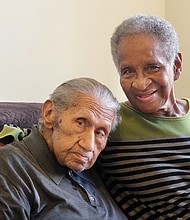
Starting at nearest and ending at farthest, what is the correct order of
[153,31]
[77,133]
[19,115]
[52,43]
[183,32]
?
[77,133] < [153,31] < [19,115] < [52,43] < [183,32]

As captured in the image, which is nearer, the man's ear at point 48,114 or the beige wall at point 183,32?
the man's ear at point 48,114

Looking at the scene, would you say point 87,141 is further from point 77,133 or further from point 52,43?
point 52,43

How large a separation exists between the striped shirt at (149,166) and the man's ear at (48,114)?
0.93 feet

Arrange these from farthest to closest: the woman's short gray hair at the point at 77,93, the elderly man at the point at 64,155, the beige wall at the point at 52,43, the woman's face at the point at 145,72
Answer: the beige wall at the point at 52,43 → the woman's face at the point at 145,72 → the woman's short gray hair at the point at 77,93 → the elderly man at the point at 64,155

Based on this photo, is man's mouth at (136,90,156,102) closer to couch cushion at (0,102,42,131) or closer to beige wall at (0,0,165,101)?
couch cushion at (0,102,42,131)

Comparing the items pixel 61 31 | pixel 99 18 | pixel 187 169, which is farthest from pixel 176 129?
pixel 99 18

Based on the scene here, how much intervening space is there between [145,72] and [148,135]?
219mm

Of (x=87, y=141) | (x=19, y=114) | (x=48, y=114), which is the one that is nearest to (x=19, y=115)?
(x=19, y=114)

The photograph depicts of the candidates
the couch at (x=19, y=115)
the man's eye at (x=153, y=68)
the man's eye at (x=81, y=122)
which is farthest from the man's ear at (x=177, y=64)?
the couch at (x=19, y=115)

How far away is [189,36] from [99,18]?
586 millimetres

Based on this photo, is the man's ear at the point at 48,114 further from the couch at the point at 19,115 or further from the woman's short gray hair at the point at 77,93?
the couch at the point at 19,115

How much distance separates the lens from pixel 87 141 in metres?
1.16

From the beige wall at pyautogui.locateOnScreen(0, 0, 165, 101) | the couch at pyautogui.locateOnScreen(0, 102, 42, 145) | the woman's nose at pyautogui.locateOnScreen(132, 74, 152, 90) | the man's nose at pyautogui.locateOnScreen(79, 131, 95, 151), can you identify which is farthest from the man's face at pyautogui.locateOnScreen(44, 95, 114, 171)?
the beige wall at pyautogui.locateOnScreen(0, 0, 165, 101)

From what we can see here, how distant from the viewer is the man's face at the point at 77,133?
1163 mm
